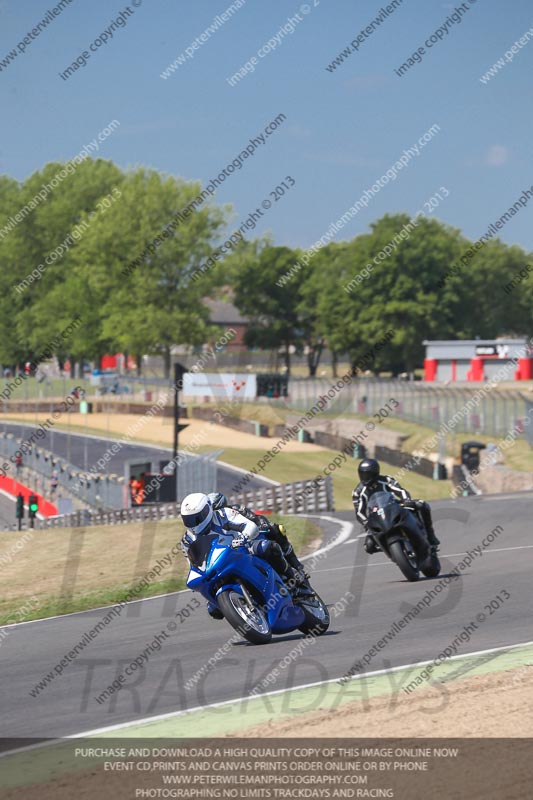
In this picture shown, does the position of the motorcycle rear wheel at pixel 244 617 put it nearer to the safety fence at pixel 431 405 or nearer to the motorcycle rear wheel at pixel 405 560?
the motorcycle rear wheel at pixel 405 560

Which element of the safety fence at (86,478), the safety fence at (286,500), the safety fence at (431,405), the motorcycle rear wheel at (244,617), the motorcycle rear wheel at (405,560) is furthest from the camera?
the safety fence at (431,405)

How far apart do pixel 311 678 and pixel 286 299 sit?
11975cm

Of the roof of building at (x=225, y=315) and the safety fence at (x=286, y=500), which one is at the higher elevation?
the roof of building at (x=225, y=315)

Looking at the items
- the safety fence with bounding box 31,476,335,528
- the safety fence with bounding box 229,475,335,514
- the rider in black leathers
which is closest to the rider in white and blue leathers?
the rider in black leathers

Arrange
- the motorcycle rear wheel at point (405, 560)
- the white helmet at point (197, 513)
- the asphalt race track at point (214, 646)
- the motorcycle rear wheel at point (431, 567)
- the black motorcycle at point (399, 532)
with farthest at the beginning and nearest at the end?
the motorcycle rear wheel at point (431, 567) → the motorcycle rear wheel at point (405, 560) → the black motorcycle at point (399, 532) → the white helmet at point (197, 513) → the asphalt race track at point (214, 646)

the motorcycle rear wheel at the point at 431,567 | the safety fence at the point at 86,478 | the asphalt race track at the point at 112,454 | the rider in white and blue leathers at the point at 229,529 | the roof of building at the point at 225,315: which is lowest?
the asphalt race track at the point at 112,454

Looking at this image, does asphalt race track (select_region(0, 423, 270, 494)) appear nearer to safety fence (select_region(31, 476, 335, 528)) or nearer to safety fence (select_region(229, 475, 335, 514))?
safety fence (select_region(31, 476, 335, 528))

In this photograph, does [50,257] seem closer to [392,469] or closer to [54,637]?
[392,469]

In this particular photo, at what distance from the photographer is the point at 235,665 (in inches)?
381

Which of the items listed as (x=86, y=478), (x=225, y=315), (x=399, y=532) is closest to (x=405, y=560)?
(x=399, y=532)

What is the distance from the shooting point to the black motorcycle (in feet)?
47.1

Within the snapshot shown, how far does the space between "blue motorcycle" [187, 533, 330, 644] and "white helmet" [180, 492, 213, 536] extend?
12cm

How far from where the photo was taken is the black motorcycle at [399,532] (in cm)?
1437

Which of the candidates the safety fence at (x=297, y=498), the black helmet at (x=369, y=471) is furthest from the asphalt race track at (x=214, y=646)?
the safety fence at (x=297, y=498)
